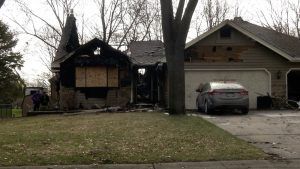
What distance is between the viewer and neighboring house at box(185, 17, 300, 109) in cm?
2638

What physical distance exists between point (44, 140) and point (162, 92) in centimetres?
1796

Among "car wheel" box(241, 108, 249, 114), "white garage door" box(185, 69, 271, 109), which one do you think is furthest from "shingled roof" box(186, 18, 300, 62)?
"car wheel" box(241, 108, 249, 114)

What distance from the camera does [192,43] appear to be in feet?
86.0

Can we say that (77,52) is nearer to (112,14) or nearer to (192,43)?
(192,43)

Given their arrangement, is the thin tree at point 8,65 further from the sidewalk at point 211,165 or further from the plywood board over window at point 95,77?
the sidewalk at point 211,165

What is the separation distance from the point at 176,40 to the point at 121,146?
377 inches

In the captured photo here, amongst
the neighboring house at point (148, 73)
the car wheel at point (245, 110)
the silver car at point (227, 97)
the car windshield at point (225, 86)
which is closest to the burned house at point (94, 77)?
the neighboring house at point (148, 73)

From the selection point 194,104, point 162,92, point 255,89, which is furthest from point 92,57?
point 255,89

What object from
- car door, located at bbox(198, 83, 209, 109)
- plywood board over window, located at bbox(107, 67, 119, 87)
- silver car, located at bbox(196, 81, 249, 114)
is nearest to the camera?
silver car, located at bbox(196, 81, 249, 114)

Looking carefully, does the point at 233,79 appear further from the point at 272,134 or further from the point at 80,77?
the point at 272,134

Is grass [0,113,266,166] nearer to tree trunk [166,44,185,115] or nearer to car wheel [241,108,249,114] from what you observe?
tree trunk [166,44,185,115]

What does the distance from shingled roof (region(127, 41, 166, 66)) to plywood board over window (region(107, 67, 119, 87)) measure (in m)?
1.15

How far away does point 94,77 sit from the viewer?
28953mm

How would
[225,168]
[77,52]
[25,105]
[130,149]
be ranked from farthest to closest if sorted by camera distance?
[25,105] < [77,52] < [130,149] < [225,168]
